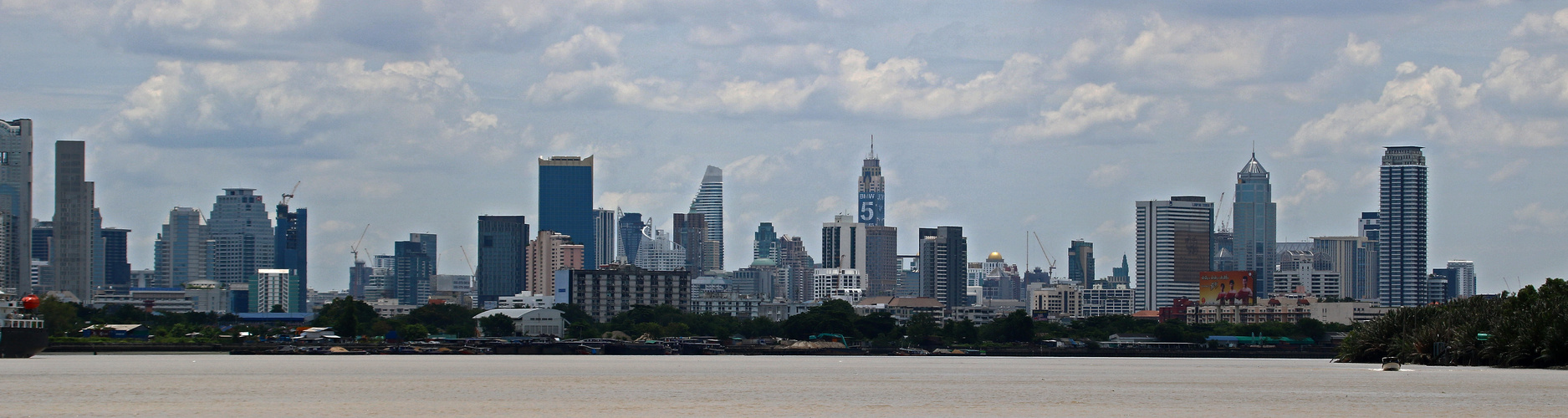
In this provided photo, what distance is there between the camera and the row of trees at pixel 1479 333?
9406 cm

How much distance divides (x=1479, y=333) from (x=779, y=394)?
49.5 metres

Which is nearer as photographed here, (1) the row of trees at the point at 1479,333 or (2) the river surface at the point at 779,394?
(2) the river surface at the point at 779,394

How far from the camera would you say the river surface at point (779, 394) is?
188ft

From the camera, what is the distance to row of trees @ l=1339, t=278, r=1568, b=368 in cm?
9406

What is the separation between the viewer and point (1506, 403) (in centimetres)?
5941

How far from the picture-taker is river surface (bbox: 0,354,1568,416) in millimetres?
57344

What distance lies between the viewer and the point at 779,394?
7294cm

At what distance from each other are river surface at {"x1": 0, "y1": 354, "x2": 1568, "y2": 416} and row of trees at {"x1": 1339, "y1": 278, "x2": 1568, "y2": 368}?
8.94ft

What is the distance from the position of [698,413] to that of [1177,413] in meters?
14.6

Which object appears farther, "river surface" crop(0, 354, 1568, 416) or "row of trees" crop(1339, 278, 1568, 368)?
"row of trees" crop(1339, 278, 1568, 368)

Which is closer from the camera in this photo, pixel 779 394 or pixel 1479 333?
pixel 779 394

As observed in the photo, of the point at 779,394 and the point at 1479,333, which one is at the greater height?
the point at 1479,333

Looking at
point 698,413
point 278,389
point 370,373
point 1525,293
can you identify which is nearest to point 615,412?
point 698,413

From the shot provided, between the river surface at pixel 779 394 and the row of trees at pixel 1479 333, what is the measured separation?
8.94ft
